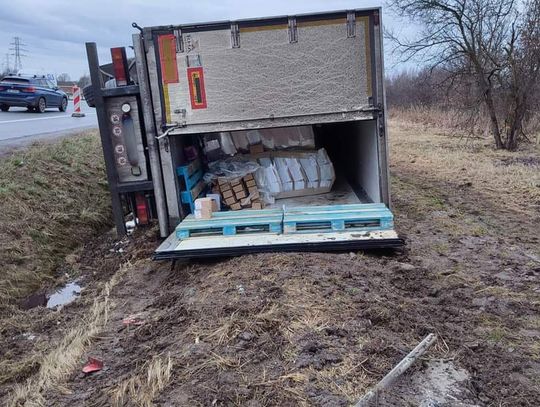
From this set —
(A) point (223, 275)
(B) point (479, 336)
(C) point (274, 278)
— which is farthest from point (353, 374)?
(A) point (223, 275)

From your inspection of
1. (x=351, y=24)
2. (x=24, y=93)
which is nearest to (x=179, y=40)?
(x=351, y=24)

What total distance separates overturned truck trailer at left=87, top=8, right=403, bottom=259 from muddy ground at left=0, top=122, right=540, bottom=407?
Answer: 44 centimetres

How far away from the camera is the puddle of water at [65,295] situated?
17.2 feet

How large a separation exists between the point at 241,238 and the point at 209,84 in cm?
168

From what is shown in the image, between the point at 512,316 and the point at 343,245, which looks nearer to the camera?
the point at 512,316

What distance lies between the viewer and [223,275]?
14.2 ft

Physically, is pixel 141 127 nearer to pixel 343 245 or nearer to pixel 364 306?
pixel 343 245

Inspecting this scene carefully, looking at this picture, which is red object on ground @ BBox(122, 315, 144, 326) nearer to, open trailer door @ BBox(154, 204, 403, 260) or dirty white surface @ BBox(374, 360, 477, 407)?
open trailer door @ BBox(154, 204, 403, 260)

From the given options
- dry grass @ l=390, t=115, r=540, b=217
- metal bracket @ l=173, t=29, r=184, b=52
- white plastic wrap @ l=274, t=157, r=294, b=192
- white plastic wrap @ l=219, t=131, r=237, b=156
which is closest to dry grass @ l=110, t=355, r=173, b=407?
metal bracket @ l=173, t=29, r=184, b=52

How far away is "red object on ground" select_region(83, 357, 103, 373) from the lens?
3162 millimetres

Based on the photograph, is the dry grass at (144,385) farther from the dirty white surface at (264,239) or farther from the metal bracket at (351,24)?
the metal bracket at (351,24)

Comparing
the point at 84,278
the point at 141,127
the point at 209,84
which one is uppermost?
the point at 209,84

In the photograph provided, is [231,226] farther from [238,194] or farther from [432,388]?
[432,388]

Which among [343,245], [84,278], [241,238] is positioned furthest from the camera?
[84,278]
